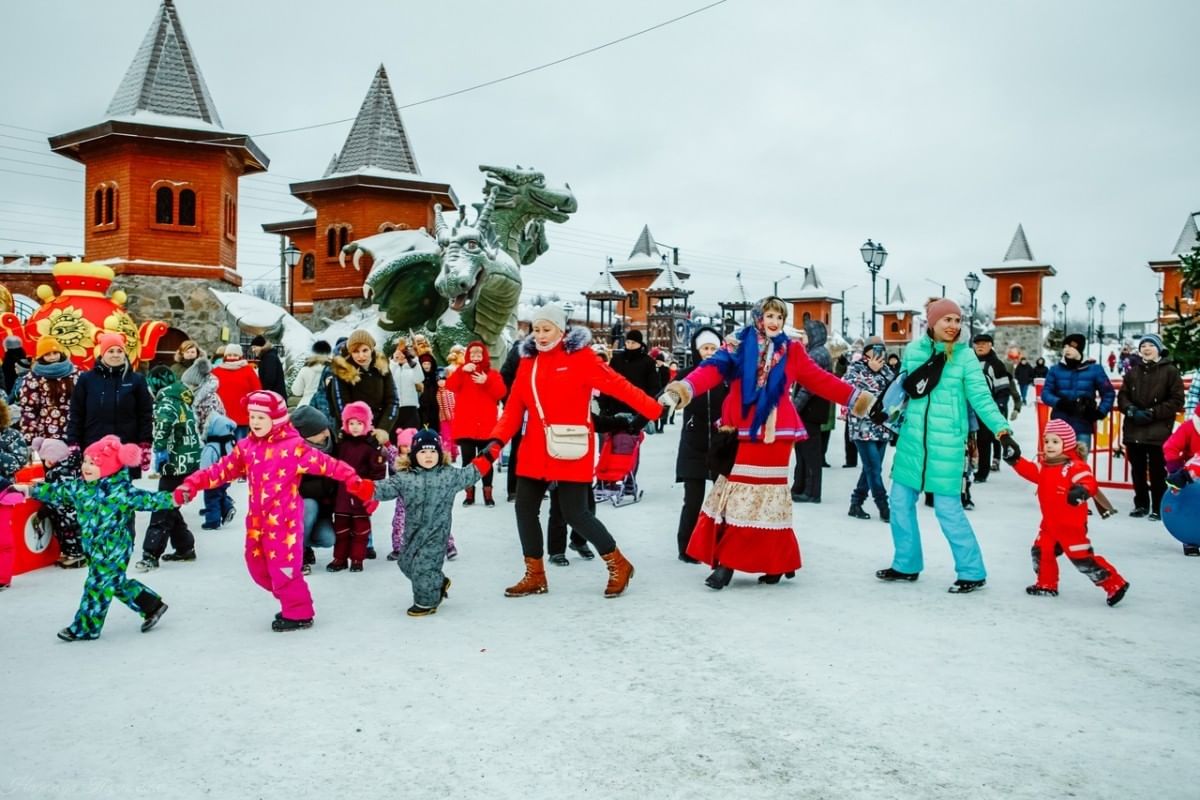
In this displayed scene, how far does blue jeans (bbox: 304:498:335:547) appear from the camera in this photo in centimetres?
640

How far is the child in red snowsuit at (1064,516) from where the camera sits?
17.3 feet

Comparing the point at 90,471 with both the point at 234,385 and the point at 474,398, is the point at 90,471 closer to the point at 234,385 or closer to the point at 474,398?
the point at 474,398

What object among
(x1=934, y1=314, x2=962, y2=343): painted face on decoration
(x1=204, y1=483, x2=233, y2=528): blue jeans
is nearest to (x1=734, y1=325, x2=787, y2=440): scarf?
(x1=934, y1=314, x2=962, y2=343): painted face on decoration

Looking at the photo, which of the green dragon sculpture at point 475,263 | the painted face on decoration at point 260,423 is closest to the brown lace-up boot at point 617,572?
the painted face on decoration at point 260,423

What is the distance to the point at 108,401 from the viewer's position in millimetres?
6703

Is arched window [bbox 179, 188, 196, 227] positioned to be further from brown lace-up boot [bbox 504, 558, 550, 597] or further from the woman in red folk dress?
the woman in red folk dress

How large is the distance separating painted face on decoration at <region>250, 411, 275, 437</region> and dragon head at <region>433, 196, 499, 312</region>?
10.0 m

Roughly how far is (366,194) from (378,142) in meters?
1.75

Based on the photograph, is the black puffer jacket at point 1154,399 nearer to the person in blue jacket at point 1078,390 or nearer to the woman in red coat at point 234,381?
the person in blue jacket at point 1078,390

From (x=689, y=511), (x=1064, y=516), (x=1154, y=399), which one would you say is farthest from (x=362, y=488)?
(x=1154, y=399)

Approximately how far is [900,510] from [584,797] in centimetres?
356

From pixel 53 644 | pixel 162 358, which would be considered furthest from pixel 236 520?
pixel 162 358

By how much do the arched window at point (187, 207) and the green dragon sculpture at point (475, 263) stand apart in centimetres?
864

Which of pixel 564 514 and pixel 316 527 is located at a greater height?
pixel 564 514
